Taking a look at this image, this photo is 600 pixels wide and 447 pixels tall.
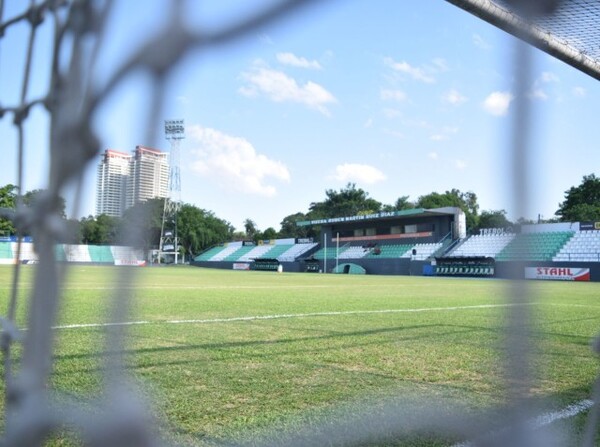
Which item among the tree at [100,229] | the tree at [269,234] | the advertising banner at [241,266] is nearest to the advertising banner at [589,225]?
the advertising banner at [241,266]

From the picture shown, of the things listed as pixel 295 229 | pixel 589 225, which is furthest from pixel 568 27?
pixel 295 229

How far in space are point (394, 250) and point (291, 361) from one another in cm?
2681

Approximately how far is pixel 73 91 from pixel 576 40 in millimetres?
1687

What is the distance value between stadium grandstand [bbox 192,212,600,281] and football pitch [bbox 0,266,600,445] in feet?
31.1

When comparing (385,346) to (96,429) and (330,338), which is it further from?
(96,429)

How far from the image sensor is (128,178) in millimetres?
609

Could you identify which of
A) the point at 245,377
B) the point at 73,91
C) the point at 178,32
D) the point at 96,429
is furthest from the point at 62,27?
the point at 245,377

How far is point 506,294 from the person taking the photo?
0.57m

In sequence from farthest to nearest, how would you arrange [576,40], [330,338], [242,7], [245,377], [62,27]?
[330,338]
[245,377]
[576,40]
[62,27]
[242,7]

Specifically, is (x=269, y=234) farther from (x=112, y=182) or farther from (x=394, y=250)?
(x=112, y=182)

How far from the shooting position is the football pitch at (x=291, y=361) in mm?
776

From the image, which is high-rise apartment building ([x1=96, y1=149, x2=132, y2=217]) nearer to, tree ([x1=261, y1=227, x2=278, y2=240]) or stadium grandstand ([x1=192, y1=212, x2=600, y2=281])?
stadium grandstand ([x1=192, y1=212, x2=600, y2=281])

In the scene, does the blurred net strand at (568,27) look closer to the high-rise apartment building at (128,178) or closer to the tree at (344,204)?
the high-rise apartment building at (128,178)

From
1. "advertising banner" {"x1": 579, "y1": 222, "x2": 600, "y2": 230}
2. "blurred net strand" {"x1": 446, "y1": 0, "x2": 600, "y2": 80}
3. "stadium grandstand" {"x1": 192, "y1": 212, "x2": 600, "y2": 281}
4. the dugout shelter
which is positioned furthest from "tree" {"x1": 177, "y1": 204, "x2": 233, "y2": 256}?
"advertising banner" {"x1": 579, "y1": 222, "x2": 600, "y2": 230}
